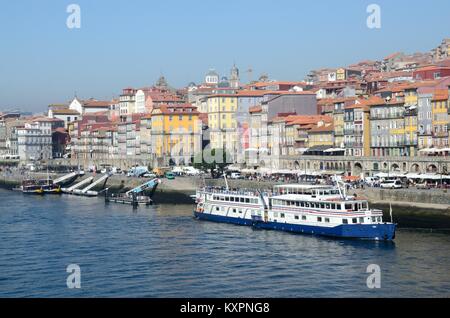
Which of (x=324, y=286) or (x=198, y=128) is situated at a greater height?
(x=198, y=128)

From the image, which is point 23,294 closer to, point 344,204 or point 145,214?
point 344,204

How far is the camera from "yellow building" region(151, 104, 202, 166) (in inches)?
3595

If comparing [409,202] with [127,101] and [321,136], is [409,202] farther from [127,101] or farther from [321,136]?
[127,101]

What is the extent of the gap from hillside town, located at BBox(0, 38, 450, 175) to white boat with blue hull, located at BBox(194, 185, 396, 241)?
45.7 ft

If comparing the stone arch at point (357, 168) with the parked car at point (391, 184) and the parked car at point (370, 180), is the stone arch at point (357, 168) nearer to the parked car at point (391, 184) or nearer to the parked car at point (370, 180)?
the parked car at point (370, 180)

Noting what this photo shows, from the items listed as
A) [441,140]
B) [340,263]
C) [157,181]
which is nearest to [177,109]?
[157,181]

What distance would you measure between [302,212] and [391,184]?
10.5m

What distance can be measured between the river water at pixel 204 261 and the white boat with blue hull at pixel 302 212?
0.79m

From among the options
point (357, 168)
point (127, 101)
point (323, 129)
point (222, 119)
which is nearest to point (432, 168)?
point (357, 168)

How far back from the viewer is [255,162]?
8138 cm

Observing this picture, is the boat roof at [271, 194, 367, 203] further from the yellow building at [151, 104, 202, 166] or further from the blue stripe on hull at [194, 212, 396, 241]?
the yellow building at [151, 104, 202, 166]

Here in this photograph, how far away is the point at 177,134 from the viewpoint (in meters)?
91.7

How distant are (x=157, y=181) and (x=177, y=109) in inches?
920
